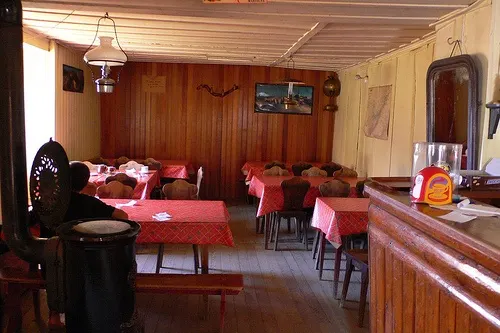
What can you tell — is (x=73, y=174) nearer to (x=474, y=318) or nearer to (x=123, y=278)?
(x=123, y=278)

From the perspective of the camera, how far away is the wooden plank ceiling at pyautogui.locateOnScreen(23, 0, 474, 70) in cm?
419

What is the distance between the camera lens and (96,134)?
9.25 metres

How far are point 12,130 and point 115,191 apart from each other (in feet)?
8.40

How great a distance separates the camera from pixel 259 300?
→ 14.6 feet

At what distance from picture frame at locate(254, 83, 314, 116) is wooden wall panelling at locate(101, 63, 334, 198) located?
0.10m

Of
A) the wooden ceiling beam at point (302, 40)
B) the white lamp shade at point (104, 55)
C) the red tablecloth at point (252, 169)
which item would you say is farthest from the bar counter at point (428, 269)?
the red tablecloth at point (252, 169)

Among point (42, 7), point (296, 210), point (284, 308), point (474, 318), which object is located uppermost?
point (42, 7)

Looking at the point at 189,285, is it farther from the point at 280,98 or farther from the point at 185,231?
the point at 280,98

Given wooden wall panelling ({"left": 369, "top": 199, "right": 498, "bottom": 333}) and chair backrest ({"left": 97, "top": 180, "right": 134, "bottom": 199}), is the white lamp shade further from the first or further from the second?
wooden wall panelling ({"left": 369, "top": 199, "right": 498, "bottom": 333})

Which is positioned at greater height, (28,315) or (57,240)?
(57,240)

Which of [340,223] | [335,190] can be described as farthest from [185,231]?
[335,190]

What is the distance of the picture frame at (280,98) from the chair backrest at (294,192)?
12.8 ft

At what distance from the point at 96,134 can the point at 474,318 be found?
28.9 feet

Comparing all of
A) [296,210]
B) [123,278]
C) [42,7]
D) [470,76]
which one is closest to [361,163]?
[296,210]
